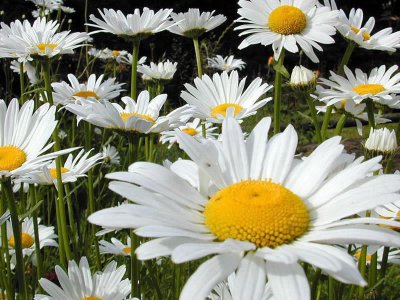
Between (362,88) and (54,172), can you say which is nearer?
(362,88)

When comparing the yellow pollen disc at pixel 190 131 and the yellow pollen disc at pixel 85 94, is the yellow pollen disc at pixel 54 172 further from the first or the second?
the yellow pollen disc at pixel 190 131

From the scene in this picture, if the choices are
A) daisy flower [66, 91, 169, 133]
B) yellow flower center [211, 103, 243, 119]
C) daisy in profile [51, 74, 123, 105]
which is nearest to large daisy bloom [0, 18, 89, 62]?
A: daisy in profile [51, 74, 123, 105]

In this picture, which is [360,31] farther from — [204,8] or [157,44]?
[204,8]

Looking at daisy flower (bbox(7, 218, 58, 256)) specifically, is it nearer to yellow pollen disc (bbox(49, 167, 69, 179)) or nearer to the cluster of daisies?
the cluster of daisies

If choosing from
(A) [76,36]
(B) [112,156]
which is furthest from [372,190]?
(B) [112,156]

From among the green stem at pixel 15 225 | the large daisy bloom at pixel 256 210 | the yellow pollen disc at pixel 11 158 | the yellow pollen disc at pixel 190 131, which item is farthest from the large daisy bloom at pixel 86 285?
the yellow pollen disc at pixel 190 131

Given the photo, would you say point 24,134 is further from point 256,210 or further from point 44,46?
point 256,210

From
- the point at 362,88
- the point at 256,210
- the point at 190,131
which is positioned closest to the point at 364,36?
the point at 362,88
